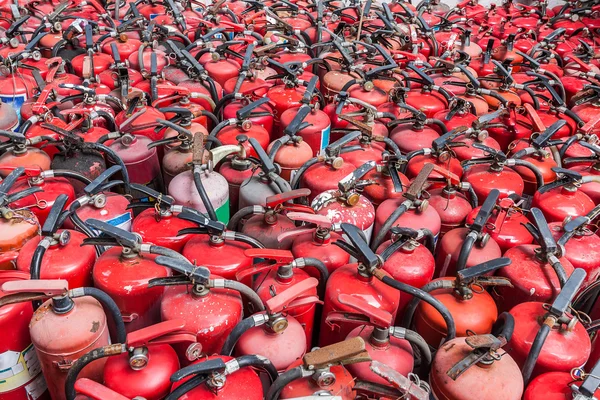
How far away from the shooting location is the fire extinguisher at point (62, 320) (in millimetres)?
1146

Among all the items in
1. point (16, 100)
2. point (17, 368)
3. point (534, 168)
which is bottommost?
point (17, 368)

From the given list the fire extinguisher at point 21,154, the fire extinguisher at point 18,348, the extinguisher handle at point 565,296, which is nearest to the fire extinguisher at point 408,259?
the extinguisher handle at point 565,296

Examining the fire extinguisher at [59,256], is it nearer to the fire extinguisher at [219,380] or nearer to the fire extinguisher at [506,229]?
the fire extinguisher at [219,380]

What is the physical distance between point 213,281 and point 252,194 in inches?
23.3

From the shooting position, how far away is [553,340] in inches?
49.9

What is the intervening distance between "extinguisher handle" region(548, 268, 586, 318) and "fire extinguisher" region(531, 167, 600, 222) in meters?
0.58

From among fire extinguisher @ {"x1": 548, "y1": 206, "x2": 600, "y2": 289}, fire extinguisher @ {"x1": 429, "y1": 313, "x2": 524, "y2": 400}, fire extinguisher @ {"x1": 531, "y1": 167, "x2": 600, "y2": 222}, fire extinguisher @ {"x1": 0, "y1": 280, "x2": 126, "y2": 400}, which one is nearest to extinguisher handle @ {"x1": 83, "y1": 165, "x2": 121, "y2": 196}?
fire extinguisher @ {"x1": 0, "y1": 280, "x2": 126, "y2": 400}

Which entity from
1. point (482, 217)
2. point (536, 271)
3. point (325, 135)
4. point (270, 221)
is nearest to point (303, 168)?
point (270, 221)

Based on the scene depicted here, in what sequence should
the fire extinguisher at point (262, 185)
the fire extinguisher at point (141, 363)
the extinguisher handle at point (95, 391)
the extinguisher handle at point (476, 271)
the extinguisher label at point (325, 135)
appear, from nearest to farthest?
the extinguisher handle at point (95, 391), the fire extinguisher at point (141, 363), the extinguisher handle at point (476, 271), the fire extinguisher at point (262, 185), the extinguisher label at point (325, 135)

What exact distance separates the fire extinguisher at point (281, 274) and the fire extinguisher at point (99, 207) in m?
0.52

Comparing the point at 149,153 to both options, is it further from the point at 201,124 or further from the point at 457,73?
the point at 457,73

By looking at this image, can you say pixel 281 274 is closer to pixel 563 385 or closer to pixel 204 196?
pixel 204 196

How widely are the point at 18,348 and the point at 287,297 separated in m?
0.75

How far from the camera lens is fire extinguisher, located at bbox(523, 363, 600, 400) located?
42.0 inches
